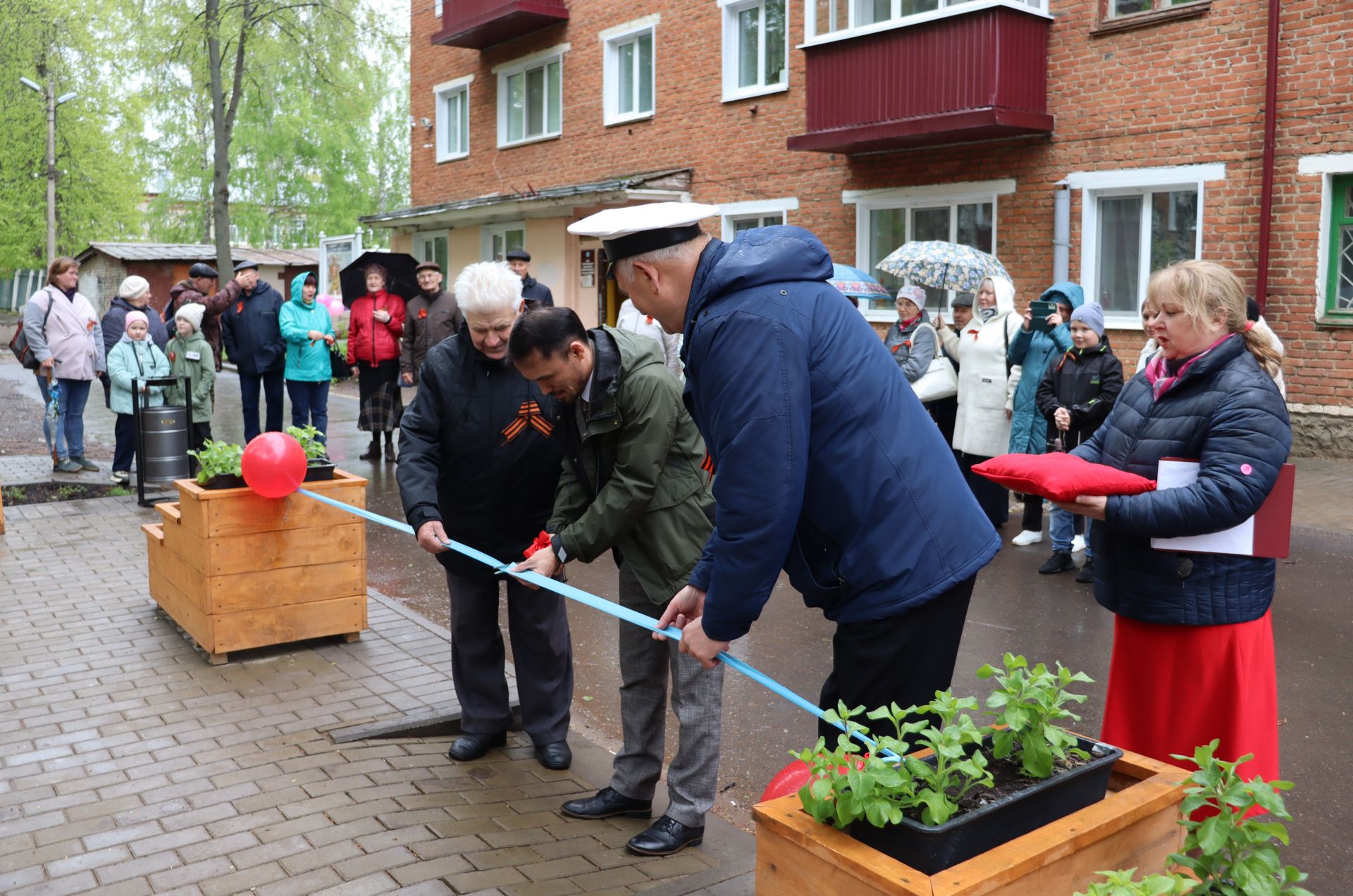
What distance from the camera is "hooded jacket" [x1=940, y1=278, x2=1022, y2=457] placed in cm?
965

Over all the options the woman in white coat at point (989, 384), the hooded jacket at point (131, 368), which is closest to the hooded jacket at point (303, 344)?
the hooded jacket at point (131, 368)

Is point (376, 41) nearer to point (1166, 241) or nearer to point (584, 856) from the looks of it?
point (1166, 241)

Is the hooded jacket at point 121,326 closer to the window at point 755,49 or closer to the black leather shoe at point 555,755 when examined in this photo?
the black leather shoe at point 555,755

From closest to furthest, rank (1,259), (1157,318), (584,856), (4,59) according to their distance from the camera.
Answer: (1157,318) < (584,856) < (4,59) < (1,259)

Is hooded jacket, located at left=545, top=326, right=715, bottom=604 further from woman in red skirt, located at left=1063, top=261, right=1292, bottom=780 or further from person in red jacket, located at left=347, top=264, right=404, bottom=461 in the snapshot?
person in red jacket, located at left=347, top=264, right=404, bottom=461

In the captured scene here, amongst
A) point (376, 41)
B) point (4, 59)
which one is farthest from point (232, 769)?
point (4, 59)

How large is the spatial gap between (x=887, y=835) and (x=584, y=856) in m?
2.11

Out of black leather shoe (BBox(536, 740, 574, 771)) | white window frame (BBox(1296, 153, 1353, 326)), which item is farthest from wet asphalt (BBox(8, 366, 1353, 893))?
white window frame (BBox(1296, 153, 1353, 326))

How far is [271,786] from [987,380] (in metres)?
6.83

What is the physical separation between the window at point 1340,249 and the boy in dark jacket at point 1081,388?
18.6 ft

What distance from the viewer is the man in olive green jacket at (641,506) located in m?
3.96

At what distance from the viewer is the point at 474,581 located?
4.95 metres

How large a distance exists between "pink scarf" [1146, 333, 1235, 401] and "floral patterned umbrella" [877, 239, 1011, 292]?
790cm

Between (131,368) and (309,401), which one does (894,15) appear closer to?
(309,401)
